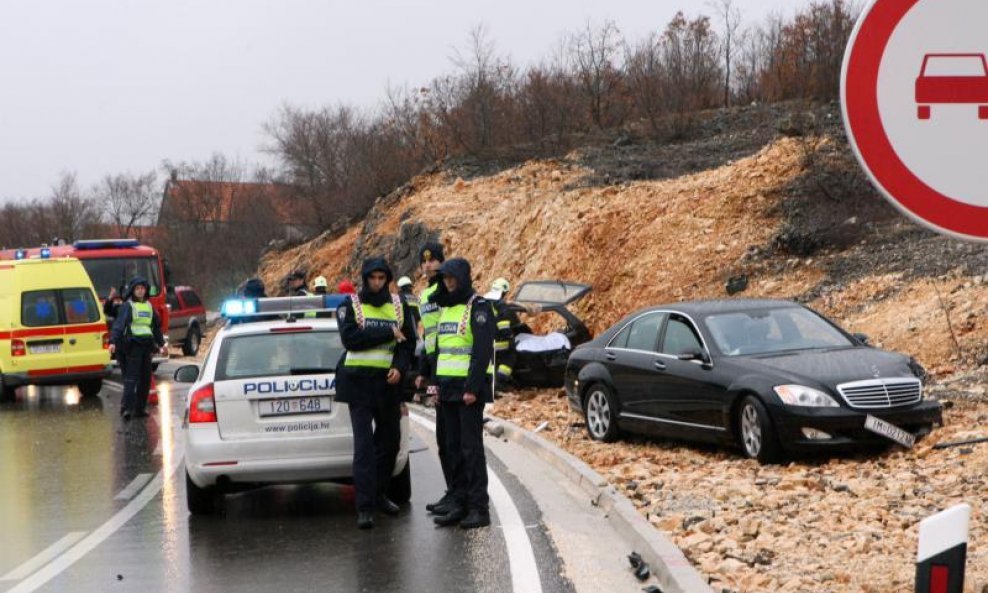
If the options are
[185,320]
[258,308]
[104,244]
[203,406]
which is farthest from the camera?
[185,320]

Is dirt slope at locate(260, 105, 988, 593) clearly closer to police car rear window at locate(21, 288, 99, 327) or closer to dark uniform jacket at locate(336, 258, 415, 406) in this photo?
dark uniform jacket at locate(336, 258, 415, 406)

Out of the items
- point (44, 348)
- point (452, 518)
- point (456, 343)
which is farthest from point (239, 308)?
point (44, 348)

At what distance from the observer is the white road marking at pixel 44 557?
8109 millimetres

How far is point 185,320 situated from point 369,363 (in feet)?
89.5

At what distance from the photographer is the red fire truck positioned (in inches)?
1123

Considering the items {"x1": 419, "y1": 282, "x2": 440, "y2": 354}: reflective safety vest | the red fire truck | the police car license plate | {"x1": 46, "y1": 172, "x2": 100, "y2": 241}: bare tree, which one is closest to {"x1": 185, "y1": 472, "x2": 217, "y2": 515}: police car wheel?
the police car license plate

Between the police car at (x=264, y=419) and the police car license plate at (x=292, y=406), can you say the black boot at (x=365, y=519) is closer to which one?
the police car at (x=264, y=419)

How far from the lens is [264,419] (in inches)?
386

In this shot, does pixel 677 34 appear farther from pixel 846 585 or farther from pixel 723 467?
pixel 846 585

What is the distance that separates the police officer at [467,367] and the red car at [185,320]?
83.7 feet

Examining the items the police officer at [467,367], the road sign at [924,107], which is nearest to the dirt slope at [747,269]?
the police officer at [467,367]

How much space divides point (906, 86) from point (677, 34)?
1738 inches

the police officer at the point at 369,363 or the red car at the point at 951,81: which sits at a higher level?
the red car at the point at 951,81

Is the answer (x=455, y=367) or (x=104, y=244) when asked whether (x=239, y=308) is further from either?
(x=104, y=244)
